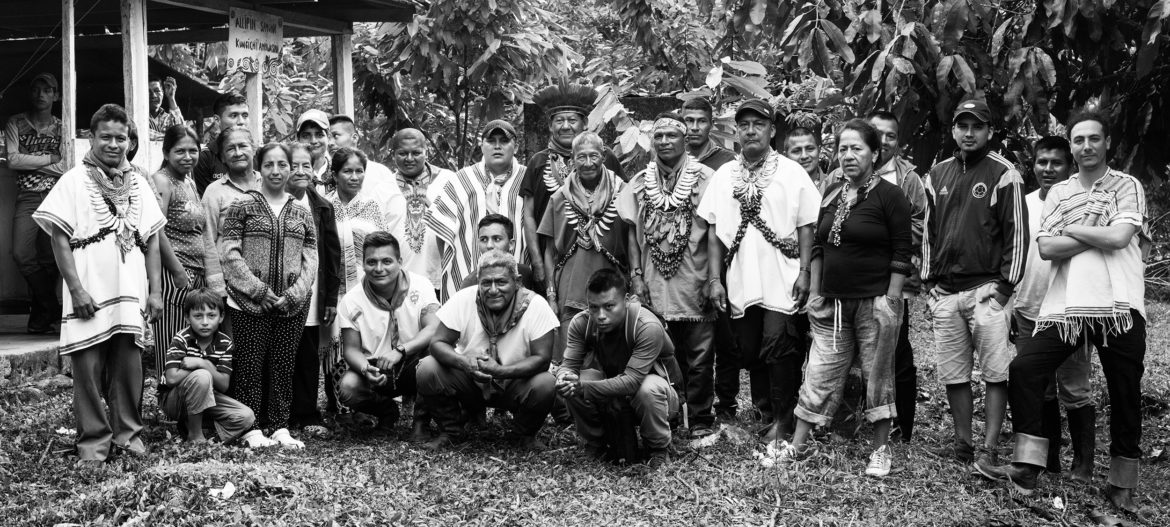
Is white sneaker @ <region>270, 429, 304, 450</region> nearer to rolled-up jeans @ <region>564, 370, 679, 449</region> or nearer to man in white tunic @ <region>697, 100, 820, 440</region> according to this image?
rolled-up jeans @ <region>564, 370, 679, 449</region>

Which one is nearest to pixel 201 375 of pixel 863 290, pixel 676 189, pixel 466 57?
pixel 676 189

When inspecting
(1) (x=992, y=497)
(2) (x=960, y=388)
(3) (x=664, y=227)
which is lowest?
(1) (x=992, y=497)

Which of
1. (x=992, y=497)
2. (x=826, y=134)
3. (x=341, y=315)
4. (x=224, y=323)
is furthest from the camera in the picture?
(x=826, y=134)

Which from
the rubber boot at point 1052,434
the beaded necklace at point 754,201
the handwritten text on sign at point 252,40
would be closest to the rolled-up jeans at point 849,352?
the beaded necklace at point 754,201

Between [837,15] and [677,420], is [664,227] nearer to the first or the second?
[677,420]

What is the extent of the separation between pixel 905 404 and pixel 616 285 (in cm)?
174

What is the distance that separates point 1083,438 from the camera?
5539mm

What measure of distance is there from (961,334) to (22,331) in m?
6.48

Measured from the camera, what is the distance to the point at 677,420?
6176 mm

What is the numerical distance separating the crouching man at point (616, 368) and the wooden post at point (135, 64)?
349cm

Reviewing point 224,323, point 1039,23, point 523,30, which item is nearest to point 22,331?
point 224,323

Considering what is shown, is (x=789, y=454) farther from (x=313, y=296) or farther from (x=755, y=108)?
(x=313, y=296)

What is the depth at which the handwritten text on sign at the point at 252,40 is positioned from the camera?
26.2ft

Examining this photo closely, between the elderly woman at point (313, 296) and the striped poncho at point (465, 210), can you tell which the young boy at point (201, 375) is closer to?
the elderly woman at point (313, 296)
